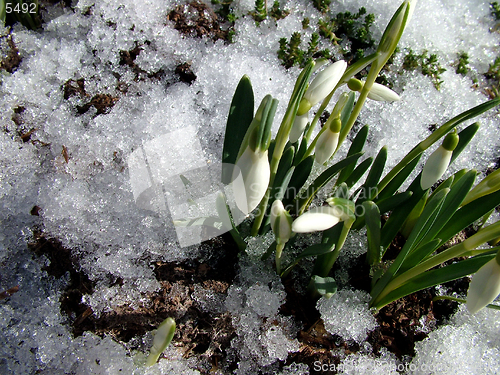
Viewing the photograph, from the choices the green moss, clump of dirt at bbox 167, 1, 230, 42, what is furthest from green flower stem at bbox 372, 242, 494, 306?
the green moss

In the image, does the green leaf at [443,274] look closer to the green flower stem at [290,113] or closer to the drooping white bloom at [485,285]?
the drooping white bloom at [485,285]

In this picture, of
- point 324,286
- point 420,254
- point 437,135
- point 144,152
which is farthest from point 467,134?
point 144,152

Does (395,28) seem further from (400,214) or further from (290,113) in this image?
(400,214)

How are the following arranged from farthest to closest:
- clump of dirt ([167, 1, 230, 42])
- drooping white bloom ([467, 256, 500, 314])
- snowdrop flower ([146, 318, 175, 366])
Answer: clump of dirt ([167, 1, 230, 42]), snowdrop flower ([146, 318, 175, 366]), drooping white bloom ([467, 256, 500, 314])

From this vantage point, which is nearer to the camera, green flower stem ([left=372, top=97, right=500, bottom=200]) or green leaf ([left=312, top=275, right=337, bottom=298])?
green flower stem ([left=372, top=97, right=500, bottom=200])

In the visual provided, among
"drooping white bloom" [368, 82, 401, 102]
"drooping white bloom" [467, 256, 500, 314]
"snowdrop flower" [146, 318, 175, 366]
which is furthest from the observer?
"drooping white bloom" [368, 82, 401, 102]

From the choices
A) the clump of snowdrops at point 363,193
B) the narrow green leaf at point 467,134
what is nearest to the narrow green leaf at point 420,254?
the clump of snowdrops at point 363,193

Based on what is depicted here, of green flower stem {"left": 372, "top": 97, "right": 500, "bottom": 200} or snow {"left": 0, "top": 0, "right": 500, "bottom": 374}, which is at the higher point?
green flower stem {"left": 372, "top": 97, "right": 500, "bottom": 200}

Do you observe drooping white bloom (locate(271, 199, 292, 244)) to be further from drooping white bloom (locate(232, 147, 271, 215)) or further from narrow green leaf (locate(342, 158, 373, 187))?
narrow green leaf (locate(342, 158, 373, 187))
